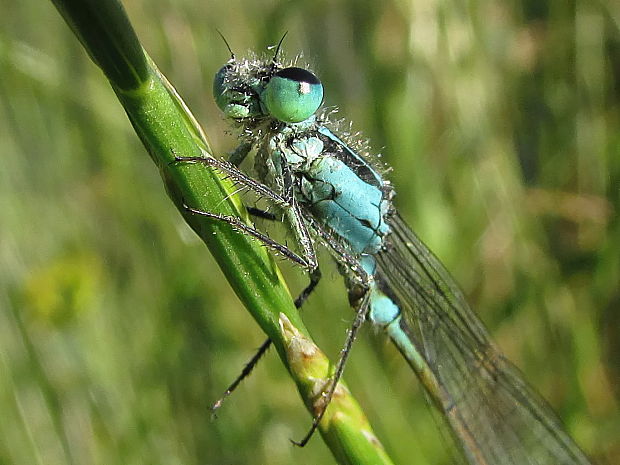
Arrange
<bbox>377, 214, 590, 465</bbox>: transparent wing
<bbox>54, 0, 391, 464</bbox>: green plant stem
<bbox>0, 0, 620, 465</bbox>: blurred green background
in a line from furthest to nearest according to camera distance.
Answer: <bbox>0, 0, 620, 465</bbox>: blurred green background → <bbox>377, 214, 590, 465</bbox>: transparent wing → <bbox>54, 0, 391, 464</bbox>: green plant stem

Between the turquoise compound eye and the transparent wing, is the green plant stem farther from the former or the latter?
the transparent wing

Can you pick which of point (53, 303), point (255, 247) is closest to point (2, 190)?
point (53, 303)

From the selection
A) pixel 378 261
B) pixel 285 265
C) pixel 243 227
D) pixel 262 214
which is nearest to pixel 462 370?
pixel 378 261

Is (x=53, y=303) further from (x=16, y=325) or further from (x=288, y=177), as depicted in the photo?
(x=288, y=177)

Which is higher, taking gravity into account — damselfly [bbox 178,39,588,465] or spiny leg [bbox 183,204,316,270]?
damselfly [bbox 178,39,588,465]

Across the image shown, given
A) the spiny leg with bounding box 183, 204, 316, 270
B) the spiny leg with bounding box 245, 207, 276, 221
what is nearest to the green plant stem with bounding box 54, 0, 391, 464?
the spiny leg with bounding box 183, 204, 316, 270

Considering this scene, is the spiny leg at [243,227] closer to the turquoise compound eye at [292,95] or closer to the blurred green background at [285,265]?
the turquoise compound eye at [292,95]

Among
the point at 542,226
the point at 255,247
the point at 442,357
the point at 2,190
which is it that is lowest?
the point at 255,247
